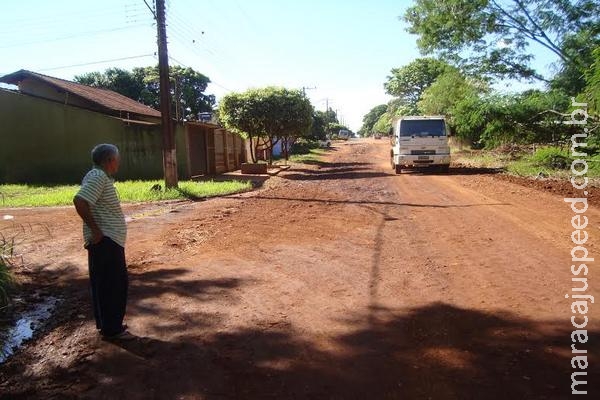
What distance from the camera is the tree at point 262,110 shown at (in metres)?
26.0

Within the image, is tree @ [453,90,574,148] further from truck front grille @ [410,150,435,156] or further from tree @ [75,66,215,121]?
tree @ [75,66,215,121]

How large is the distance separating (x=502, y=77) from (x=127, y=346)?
23.8 meters

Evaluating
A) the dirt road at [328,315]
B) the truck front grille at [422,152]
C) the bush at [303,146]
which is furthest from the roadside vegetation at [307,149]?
the dirt road at [328,315]

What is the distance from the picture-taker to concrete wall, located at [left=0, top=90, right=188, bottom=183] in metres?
21.8

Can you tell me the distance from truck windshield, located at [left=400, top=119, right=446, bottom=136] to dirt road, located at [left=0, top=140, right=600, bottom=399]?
11.3 metres

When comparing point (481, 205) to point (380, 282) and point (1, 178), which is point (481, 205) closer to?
point (380, 282)

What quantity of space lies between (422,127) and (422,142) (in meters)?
0.64

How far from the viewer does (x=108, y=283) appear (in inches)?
165

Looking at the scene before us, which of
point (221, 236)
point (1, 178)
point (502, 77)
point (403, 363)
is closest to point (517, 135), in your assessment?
point (502, 77)

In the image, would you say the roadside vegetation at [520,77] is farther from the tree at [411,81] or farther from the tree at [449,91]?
the tree at [411,81]

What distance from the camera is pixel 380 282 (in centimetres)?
537

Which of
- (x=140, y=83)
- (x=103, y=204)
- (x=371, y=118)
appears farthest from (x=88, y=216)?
(x=371, y=118)

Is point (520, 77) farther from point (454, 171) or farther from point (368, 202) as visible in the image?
point (368, 202)

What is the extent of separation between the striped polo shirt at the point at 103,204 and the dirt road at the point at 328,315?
2.88 ft
